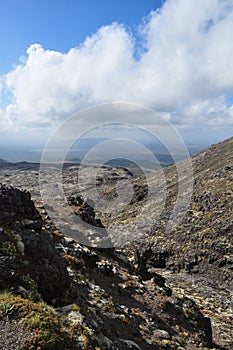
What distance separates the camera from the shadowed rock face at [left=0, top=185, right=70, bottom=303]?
12.7m

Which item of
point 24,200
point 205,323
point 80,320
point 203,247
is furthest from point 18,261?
point 203,247

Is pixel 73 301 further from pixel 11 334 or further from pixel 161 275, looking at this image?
pixel 161 275

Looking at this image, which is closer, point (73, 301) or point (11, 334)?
point (11, 334)

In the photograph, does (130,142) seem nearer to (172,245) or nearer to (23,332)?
(172,245)

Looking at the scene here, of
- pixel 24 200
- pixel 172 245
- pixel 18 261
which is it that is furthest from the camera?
pixel 172 245

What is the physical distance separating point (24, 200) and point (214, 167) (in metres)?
56.0

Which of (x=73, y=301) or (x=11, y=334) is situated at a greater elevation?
(x=11, y=334)

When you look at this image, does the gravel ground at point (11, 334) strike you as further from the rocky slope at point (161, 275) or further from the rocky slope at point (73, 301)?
the rocky slope at point (161, 275)

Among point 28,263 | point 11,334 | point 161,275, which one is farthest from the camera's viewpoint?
point 161,275

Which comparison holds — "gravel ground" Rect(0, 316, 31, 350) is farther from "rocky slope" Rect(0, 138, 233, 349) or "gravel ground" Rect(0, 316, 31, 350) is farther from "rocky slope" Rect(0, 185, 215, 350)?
"rocky slope" Rect(0, 138, 233, 349)

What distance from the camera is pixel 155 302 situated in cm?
2269

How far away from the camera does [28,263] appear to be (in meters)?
14.1

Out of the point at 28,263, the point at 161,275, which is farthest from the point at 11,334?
the point at 161,275

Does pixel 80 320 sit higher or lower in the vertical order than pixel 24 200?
lower
